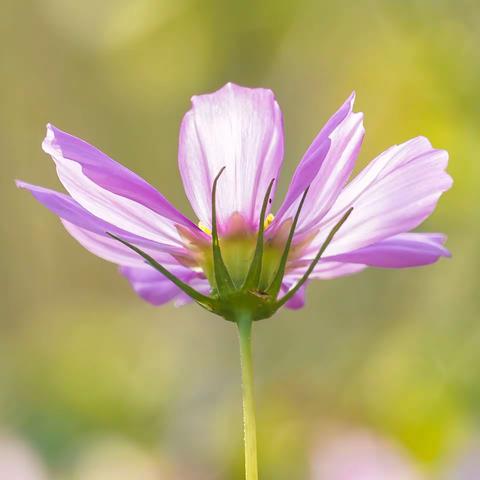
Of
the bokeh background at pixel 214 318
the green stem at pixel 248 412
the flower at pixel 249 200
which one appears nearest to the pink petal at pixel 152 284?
the flower at pixel 249 200

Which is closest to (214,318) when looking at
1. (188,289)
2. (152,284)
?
(152,284)

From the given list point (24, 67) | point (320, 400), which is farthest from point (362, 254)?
point (24, 67)

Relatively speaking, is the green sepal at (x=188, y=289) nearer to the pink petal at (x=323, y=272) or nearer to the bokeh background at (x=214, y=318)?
the pink petal at (x=323, y=272)

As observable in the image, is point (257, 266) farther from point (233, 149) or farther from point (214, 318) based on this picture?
point (214, 318)

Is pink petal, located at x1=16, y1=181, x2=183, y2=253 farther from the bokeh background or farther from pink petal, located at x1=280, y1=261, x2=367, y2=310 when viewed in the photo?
the bokeh background

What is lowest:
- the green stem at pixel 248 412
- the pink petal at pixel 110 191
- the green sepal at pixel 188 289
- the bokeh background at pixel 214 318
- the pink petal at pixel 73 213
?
the green stem at pixel 248 412

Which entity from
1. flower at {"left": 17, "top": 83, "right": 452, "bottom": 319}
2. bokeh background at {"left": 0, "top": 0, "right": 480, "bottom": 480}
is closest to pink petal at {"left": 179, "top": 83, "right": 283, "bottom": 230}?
flower at {"left": 17, "top": 83, "right": 452, "bottom": 319}

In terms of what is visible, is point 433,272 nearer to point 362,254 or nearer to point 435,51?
point 435,51
